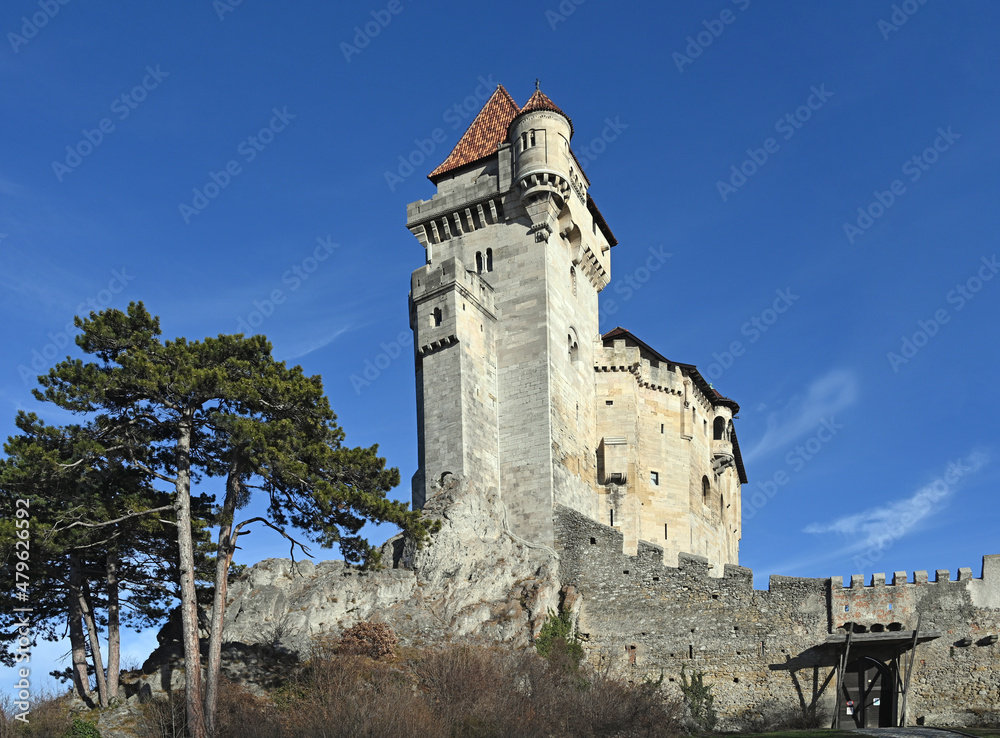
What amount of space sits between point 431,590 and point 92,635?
1152cm

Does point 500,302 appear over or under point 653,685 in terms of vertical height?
over

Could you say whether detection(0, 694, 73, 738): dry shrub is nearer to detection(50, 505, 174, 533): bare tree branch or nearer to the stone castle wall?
detection(50, 505, 174, 533): bare tree branch

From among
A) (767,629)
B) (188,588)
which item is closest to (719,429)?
(767,629)

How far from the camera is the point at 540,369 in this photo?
158ft

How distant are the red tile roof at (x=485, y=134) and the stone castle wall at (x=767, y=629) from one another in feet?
67.9

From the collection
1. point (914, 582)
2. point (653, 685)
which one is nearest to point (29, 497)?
point (653, 685)

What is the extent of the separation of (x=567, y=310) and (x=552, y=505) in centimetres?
1014

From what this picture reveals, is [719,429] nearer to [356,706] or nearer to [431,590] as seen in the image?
[431,590]

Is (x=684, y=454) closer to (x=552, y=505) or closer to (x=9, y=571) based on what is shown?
(x=552, y=505)

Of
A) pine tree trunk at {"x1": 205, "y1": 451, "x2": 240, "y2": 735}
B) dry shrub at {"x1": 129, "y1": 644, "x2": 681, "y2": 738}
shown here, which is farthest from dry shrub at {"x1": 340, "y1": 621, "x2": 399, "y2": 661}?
pine tree trunk at {"x1": 205, "y1": 451, "x2": 240, "y2": 735}

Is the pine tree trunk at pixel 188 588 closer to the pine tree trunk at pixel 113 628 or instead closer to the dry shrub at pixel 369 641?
the pine tree trunk at pixel 113 628

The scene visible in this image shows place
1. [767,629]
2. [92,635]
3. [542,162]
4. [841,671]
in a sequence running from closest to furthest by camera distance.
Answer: [92,635] → [841,671] → [767,629] → [542,162]

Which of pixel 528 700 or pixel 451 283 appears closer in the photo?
pixel 528 700

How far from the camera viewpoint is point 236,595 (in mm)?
40781
